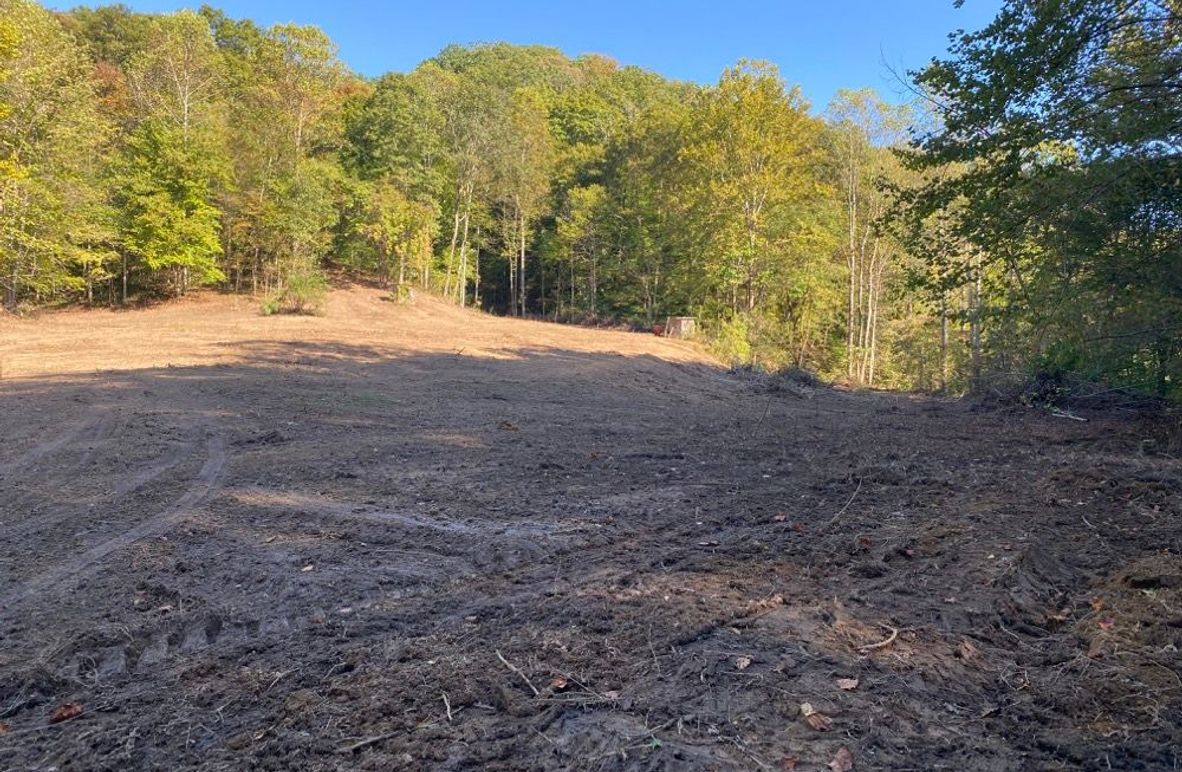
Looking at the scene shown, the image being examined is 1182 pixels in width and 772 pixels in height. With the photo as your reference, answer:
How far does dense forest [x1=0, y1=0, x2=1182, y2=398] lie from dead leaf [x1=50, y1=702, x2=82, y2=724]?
838 centimetres

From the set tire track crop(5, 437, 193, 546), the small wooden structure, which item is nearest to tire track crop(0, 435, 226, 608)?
tire track crop(5, 437, 193, 546)

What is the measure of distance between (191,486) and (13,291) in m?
25.0

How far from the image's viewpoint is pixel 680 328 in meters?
26.7

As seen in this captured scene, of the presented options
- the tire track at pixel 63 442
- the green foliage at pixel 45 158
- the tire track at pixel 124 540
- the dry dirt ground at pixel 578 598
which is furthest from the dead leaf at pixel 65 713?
the green foliage at pixel 45 158

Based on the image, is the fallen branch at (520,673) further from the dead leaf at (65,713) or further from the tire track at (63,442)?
the tire track at (63,442)

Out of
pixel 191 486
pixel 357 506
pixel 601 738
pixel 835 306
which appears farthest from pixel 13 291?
pixel 835 306

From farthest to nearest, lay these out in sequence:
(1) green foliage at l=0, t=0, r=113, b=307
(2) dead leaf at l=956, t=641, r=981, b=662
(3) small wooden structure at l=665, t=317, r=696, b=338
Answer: (3) small wooden structure at l=665, t=317, r=696, b=338, (1) green foliage at l=0, t=0, r=113, b=307, (2) dead leaf at l=956, t=641, r=981, b=662

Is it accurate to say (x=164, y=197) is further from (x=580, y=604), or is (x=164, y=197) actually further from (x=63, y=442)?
(x=580, y=604)

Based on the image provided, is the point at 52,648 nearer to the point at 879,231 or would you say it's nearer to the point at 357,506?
the point at 357,506

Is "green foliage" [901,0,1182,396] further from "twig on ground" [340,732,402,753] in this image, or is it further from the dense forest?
"twig on ground" [340,732,402,753]

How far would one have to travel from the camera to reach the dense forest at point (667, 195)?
724cm

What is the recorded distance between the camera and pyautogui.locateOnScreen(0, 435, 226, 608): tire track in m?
3.98

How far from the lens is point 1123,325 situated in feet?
26.0

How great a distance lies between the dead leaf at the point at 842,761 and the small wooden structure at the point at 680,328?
23836 mm
